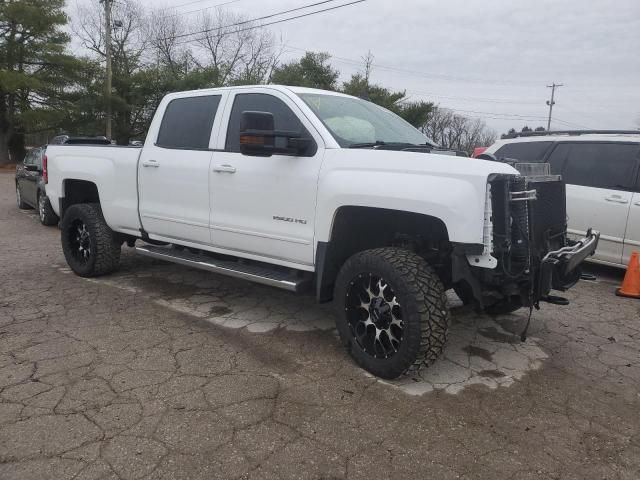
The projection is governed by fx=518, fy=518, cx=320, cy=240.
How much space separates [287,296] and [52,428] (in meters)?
2.80

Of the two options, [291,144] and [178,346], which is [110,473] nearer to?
Answer: [178,346]

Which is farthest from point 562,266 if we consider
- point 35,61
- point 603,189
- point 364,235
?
point 35,61

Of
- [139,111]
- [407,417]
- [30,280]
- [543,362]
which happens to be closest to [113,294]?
[30,280]

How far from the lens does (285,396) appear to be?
3.24 meters

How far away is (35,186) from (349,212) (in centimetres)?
893

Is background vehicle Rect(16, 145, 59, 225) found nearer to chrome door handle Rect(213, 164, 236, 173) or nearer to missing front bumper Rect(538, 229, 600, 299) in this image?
chrome door handle Rect(213, 164, 236, 173)

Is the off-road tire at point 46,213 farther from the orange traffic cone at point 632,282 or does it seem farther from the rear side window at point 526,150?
the orange traffic cone at point 632,282

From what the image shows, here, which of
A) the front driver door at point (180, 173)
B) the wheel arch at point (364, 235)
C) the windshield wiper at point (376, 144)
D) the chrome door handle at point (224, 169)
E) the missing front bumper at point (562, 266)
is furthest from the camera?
the front driver door at point (180, 173)

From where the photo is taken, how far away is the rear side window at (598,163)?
6234 millimetres

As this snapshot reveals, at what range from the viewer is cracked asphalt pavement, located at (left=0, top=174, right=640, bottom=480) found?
2.59 meters

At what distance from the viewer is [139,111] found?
3300cm

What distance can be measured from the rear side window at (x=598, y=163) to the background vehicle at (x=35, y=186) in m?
8.58

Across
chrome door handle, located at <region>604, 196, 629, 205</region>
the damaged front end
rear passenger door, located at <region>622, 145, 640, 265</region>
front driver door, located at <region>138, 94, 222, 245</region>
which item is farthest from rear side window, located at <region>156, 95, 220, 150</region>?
rear passenger door, located at <region>622, 145, 640, 265</region>

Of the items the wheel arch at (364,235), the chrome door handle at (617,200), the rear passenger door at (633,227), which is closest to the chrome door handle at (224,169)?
the wheel arch at (364,235)
